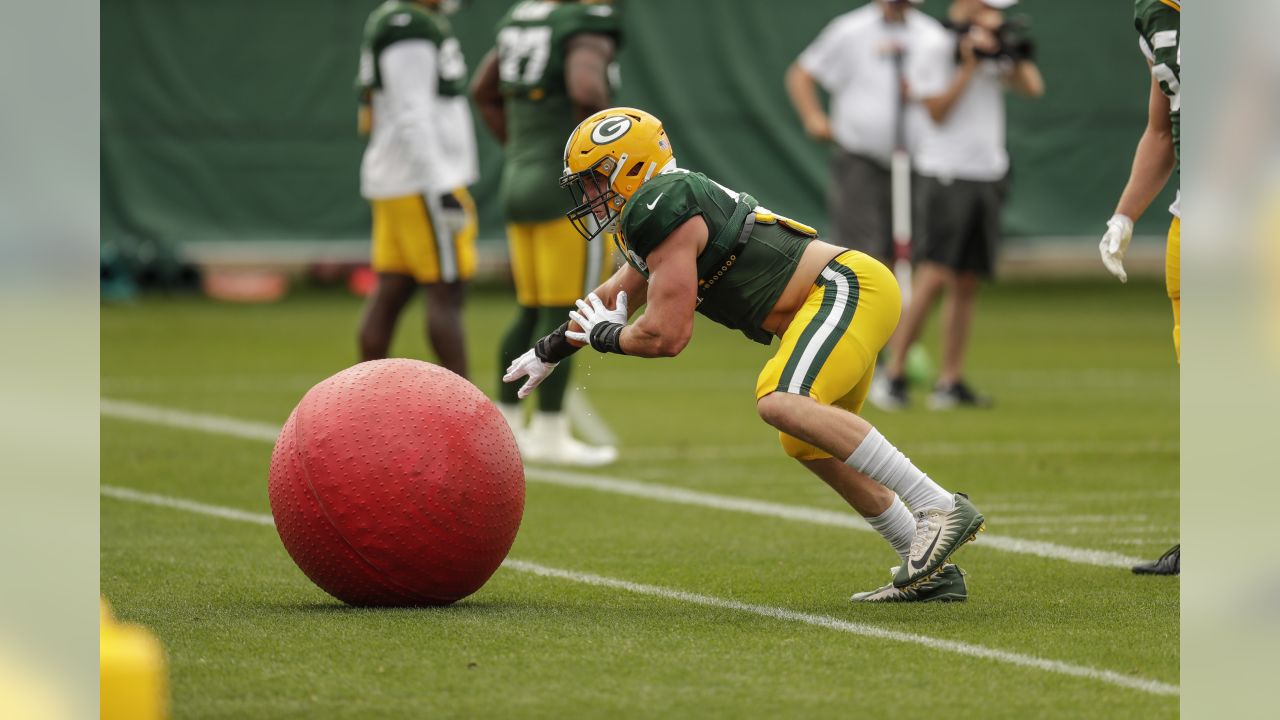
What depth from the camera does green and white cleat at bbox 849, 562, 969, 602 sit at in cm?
579

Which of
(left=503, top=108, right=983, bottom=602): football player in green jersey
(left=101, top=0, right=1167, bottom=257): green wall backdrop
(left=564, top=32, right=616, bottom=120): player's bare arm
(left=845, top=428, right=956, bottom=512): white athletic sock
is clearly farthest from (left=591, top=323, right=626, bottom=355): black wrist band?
(left=101, top=0, right=1167, bottom=257): green wall backdrop

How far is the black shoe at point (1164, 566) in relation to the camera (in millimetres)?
6344

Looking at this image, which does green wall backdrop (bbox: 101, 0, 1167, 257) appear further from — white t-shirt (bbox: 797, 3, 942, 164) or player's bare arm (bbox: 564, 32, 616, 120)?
player's bare arm (bbox: 564, 32, 616, 120)

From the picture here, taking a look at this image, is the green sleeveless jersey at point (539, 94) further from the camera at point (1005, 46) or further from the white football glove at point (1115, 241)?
the white football glove at point (1115, 241)

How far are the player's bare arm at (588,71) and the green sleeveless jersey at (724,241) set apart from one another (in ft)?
11.1

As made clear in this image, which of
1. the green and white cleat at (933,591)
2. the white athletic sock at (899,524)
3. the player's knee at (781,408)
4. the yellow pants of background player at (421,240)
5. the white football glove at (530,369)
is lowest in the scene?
the yellow pants of background player at (421,240)

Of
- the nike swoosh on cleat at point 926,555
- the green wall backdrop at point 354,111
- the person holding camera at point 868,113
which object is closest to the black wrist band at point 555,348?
the nike swoosh on cleat at point 926,555

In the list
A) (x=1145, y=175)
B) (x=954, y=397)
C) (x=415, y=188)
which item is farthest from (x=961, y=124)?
(x=1145, y=175)

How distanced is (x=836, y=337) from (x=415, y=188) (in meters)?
4.64

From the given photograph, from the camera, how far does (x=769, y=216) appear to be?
5984 millimetres

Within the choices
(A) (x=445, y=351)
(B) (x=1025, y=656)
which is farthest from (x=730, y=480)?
(B) (x=1025, y=656)

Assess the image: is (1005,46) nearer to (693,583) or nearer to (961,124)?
(961,124)

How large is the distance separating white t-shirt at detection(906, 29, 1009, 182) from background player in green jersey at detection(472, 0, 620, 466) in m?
3.50
